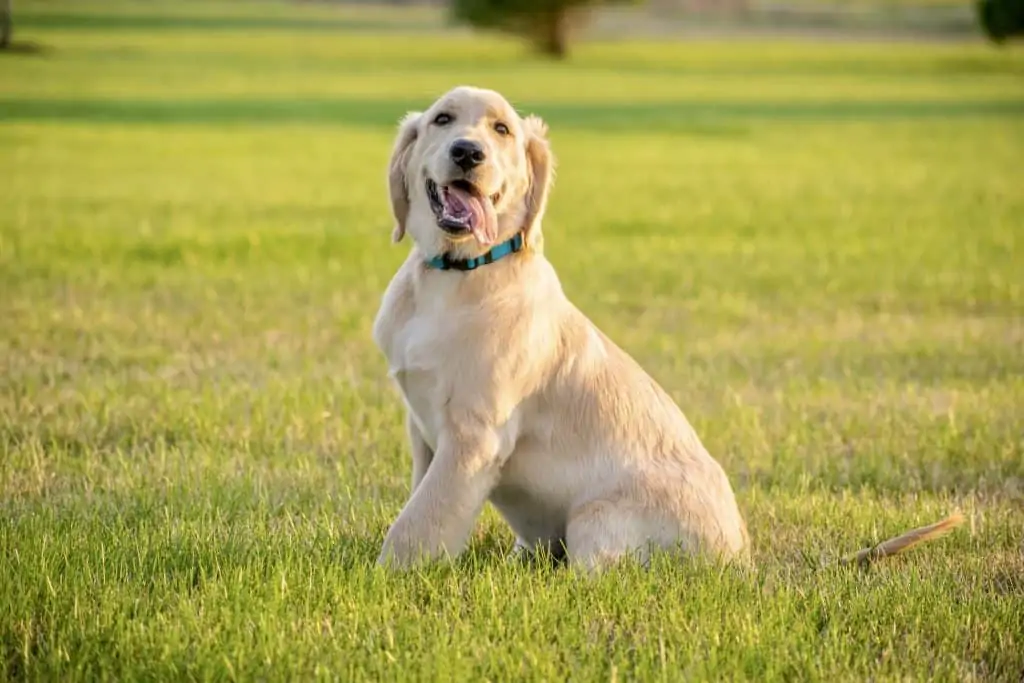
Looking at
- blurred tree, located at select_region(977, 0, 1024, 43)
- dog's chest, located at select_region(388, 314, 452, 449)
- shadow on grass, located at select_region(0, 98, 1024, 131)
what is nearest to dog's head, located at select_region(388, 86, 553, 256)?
dog's chest, located at select_region(388, 314, 452, 449)

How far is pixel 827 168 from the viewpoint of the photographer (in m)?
26.1

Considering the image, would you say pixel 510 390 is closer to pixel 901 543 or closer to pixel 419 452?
pixel 419 452

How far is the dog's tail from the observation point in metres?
5.35

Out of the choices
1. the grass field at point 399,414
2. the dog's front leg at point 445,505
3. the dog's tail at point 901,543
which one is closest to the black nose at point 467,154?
the dog's front leg at point 445,505

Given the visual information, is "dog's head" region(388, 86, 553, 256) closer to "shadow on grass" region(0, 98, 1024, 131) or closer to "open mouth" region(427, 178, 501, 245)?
"open mouth" region(427, 178, 501, 245)

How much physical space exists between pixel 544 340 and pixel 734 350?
5379 millimetres

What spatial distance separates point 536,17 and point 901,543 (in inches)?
2678

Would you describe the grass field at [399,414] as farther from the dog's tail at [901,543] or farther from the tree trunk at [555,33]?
the tree trunk at [555,33]

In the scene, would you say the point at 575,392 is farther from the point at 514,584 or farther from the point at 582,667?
the point at 582,667

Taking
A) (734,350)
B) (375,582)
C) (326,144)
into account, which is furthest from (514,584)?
(326,144)

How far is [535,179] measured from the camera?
556cm

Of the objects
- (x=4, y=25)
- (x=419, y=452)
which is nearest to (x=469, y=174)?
(x=419, y=452)

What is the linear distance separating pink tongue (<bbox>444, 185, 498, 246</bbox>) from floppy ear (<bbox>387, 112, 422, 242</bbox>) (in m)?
0.34

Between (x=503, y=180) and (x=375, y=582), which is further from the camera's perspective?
(x=503, y=180)
